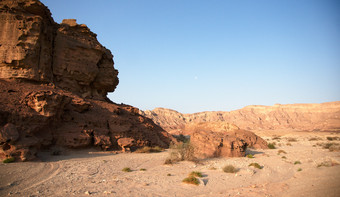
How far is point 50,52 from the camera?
2084 cm

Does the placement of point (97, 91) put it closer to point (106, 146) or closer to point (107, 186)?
point (106, 146)

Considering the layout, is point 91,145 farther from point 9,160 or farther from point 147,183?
point 147,183

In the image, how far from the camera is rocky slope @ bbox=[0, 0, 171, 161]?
13.0 meters

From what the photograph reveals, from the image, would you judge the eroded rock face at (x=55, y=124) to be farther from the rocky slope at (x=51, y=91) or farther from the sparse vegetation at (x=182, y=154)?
the sparse vegetation at (x=182, y=154)

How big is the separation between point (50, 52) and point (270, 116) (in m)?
88.8

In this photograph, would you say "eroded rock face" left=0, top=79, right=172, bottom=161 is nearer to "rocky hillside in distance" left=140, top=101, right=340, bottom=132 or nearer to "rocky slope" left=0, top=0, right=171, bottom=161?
"rocky slope" left=0, top=0, right=171, bottom=161

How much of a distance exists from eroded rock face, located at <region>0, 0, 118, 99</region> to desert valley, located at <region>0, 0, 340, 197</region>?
10 centimetres

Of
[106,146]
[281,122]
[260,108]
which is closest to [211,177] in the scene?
[106,146]

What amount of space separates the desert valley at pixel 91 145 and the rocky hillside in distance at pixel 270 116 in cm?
4813

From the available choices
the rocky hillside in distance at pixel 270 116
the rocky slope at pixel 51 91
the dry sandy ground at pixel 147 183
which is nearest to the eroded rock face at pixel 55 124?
the rocky slope at pixel 51 91

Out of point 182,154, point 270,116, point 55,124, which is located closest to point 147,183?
point 182,154

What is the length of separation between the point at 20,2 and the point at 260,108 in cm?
9973

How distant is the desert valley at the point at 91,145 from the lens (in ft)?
24.1

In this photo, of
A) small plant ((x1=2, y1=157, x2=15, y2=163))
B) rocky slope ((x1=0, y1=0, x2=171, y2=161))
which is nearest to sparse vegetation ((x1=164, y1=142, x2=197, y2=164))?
rocky slope ((x1=0, y1=0, x2=171, y2=161))
